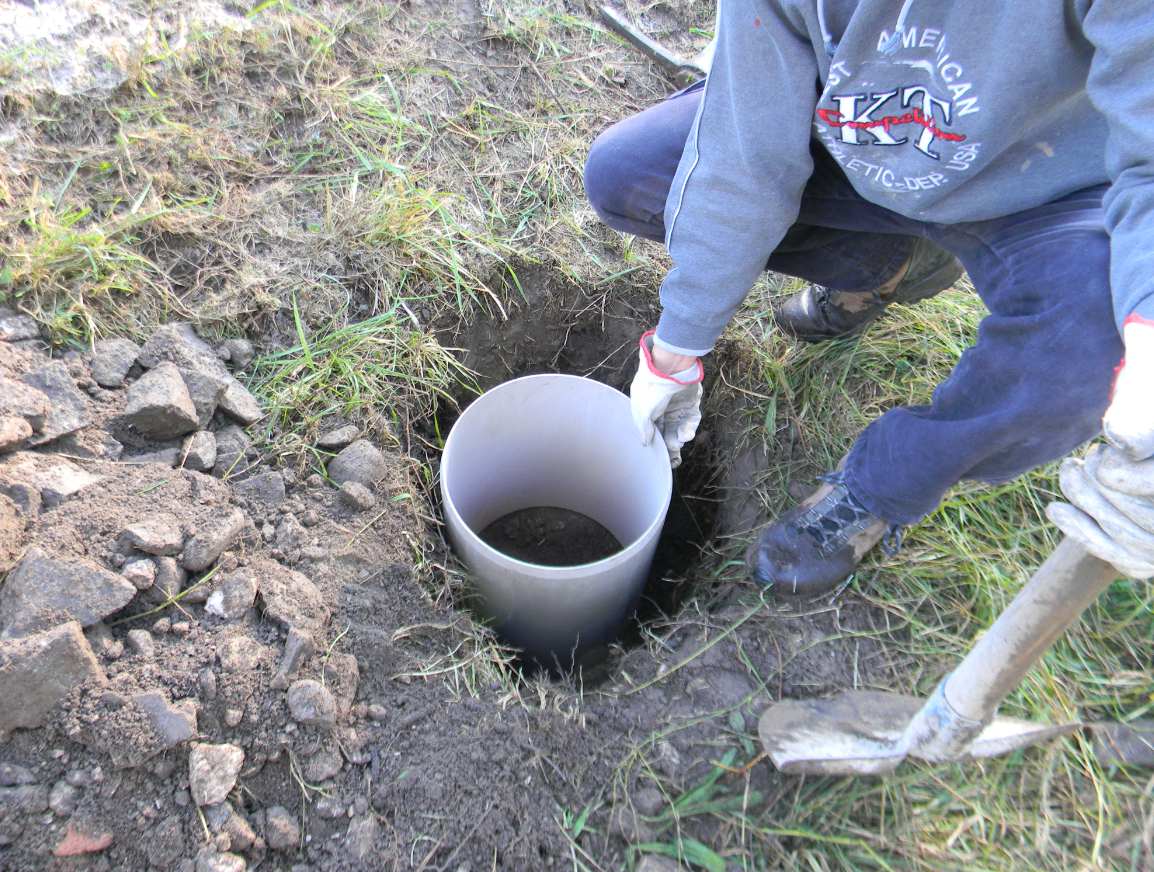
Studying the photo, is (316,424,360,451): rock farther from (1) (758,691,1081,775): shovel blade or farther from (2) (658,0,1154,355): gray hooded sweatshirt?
(1) (758,691,1081,775): shovel blade

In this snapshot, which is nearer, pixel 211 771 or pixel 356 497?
pixel 211 771

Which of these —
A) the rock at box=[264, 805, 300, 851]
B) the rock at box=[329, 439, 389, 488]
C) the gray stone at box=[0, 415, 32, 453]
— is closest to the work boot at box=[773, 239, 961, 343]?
the rock at box=[329, 439, 389, 488]

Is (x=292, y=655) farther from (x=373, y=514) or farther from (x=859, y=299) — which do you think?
(x=859, y=299)

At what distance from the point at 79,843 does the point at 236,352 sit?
789mm

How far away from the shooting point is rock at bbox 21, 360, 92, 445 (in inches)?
48.2

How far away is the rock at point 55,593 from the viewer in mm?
1022

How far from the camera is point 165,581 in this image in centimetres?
112

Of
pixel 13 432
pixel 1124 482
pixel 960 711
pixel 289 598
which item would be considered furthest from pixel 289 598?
pixel 1124 482

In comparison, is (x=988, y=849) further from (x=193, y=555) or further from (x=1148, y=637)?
(x=193, y=555)

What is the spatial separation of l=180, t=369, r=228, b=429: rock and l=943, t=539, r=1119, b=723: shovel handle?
1.17m

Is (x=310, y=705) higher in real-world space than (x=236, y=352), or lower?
lower

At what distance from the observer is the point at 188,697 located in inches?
41.1

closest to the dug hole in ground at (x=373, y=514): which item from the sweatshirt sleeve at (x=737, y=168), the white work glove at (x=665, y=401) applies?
the white work glove at (x=665, y=401)

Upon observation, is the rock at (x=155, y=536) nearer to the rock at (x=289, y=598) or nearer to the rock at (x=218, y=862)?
the rock at (x=289, y=598)
